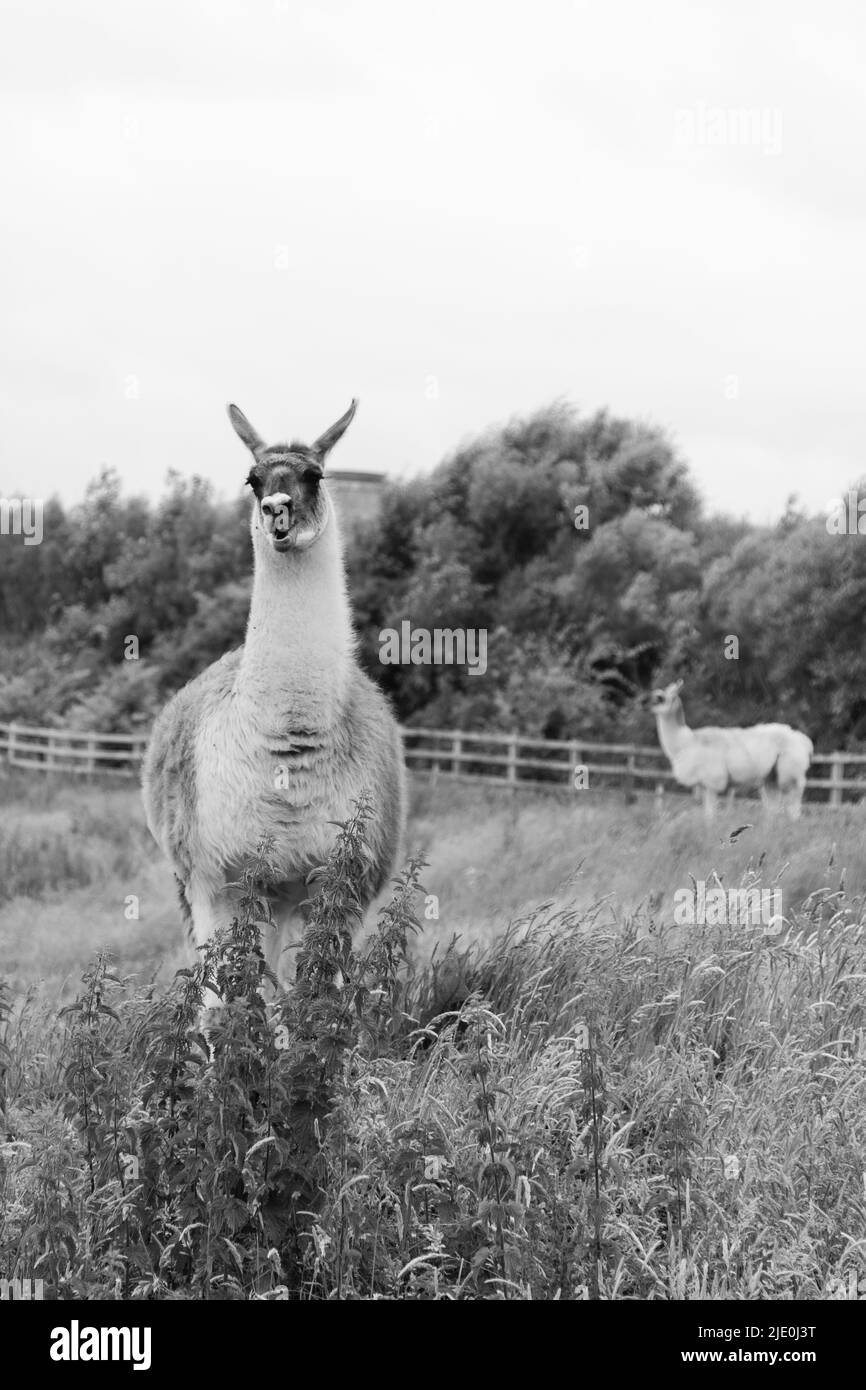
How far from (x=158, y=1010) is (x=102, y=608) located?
19.3 meters

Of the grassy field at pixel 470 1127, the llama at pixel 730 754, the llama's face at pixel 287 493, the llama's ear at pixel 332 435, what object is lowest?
the grassy field at pixel 470 1127

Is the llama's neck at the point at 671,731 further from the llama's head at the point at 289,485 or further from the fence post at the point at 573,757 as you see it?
the llama's head at the point at 289,485

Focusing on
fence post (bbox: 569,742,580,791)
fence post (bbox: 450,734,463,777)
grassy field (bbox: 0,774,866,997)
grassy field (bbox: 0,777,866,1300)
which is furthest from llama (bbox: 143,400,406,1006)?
fence post (bbox: 450,734,463,777)

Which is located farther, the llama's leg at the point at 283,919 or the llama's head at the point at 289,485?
the llama's leg at the point at 283,919

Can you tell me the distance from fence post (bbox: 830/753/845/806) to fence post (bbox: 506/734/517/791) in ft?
14.6

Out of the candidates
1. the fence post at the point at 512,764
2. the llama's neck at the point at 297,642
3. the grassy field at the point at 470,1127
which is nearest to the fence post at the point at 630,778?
the fence post at the point at 512,764

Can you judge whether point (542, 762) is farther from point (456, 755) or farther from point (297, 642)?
point (297, 642)

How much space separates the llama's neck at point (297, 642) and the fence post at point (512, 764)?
11447 mm

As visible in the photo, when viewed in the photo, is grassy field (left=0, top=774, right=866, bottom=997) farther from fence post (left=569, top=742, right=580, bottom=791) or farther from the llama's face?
the llama's face

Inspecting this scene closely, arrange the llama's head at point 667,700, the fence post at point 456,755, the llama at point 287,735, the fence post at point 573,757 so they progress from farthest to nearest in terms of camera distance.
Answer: the fence post at point 456,755 < the fence post at point 573,757 < the llama's head at point 667,700 < the llama at point 287,735

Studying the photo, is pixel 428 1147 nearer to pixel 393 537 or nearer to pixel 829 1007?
pixel 829 1007

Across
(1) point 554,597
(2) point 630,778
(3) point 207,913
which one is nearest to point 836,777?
(2) point 630,778

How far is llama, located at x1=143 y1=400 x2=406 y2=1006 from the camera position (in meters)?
5.84

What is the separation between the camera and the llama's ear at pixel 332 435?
5875 millimetres
